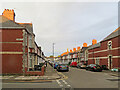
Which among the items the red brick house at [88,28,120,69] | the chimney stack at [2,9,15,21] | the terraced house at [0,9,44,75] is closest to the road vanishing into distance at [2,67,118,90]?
the terraced house at [0,9,44,75]

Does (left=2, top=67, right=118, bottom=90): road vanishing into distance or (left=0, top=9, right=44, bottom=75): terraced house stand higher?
(left=0, top=9, right=44, bottom=75): terraced house

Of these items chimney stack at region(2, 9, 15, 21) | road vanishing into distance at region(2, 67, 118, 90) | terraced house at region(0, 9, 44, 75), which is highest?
chimney stack at region(2, 9, 15, 21)

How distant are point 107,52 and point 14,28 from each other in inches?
900

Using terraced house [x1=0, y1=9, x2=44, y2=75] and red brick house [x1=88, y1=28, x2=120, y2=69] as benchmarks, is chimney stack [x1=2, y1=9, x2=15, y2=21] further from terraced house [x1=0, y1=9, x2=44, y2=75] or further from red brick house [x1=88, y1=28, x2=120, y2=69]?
red brick house [x1=88, y1=28, x2=120, y2=69]

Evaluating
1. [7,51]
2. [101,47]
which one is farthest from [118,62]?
[7,51]

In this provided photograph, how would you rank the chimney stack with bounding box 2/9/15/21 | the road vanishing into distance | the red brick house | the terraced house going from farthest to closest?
the red brick house, the chimney stack with bounding box 2/9/15/21, the terraced house, the road vanishing into distance

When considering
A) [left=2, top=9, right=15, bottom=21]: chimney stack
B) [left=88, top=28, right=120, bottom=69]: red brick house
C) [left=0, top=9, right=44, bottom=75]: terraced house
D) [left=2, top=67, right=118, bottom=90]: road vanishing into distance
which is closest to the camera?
Result: [left=2, top=67, right=118, bottom=90]: road vanishing into distance

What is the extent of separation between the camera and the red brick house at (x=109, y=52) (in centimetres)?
2599

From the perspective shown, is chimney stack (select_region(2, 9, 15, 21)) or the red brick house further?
the red brick house

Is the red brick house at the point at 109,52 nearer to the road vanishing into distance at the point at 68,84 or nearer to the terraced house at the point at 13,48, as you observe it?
the road vanishing into distance at the point at 68,84

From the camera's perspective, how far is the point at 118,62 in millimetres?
24891

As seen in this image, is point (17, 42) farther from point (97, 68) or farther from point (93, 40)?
point (93, 40)

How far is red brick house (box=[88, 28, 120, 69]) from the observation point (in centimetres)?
2599

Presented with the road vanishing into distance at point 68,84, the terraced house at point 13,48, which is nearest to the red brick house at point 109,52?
the road vanishing into distance at point 68,84
